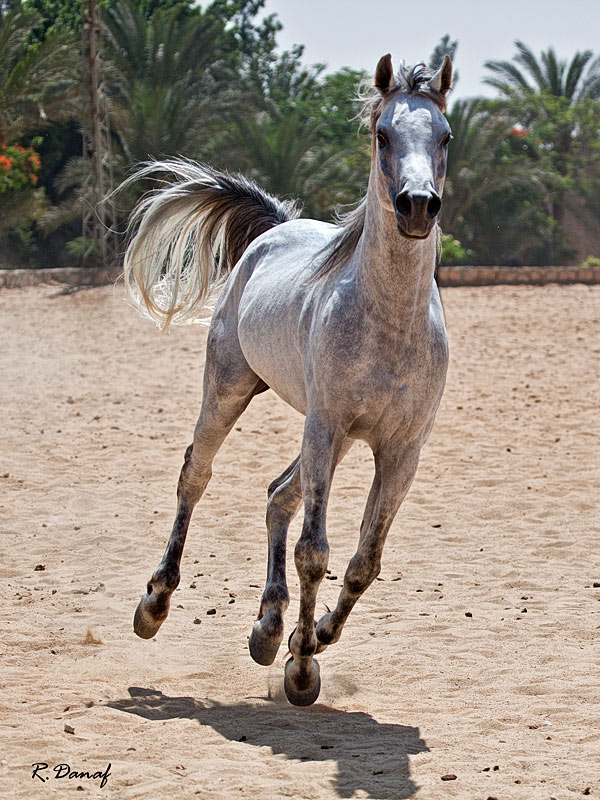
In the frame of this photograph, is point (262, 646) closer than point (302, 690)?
No

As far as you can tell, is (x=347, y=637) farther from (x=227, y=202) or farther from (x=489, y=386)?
(x=489, y=386)

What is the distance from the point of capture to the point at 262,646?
427cm

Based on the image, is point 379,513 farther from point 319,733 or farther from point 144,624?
point 144,624

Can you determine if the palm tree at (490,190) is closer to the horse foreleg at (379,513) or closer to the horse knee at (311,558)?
the horse foreleg at (379,513)

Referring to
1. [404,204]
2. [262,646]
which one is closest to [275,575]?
[262,646]

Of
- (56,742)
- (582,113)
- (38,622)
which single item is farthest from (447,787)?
(582,113)

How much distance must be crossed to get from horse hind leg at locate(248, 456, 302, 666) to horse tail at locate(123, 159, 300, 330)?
4.17 ft

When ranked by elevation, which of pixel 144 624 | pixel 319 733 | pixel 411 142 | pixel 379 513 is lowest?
pixel 144 624

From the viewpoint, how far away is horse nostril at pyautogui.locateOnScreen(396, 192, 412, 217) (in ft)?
10.3

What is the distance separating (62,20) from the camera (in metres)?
29.7

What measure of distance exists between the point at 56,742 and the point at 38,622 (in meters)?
1.57

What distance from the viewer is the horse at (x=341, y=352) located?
3498 mm

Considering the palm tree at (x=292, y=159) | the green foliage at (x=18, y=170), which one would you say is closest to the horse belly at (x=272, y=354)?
the palm tree at (x=292, y=159)

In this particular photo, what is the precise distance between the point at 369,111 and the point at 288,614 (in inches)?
107
